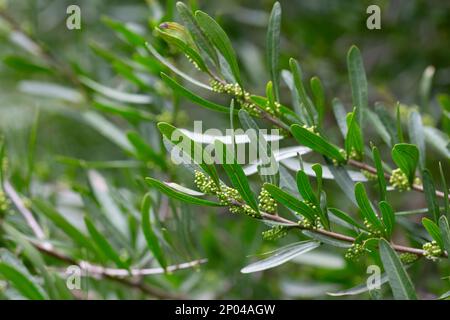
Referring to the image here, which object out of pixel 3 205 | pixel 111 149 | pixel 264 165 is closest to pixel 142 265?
pixel 3 205

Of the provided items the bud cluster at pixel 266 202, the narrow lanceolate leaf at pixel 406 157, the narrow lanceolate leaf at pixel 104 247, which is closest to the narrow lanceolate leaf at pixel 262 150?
the bud cluster at pixel 266 202

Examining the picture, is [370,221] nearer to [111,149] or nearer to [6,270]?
[6,270]

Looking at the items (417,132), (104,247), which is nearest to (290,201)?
(417,132)

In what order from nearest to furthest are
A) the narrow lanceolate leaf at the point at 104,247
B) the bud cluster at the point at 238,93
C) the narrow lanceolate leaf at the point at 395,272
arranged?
the narrow lanceolate leaf at the point at 395,272 → the bud cluster at the point at 238,93 → the narrow lanceolate leaf at the point at 104,247

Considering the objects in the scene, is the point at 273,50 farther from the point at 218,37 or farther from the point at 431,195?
the point at 431,195

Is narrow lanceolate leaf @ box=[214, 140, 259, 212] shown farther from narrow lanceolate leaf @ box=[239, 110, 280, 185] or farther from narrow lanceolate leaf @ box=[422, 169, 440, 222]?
narrow lanceolate leaf @ box=[422, 169, 440, 222]

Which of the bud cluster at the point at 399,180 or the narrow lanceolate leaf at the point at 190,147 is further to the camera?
the bud cluster at the point at 399,180

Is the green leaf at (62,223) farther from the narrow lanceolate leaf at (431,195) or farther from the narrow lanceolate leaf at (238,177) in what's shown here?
the narrow lanceolate leaf at (431,195)

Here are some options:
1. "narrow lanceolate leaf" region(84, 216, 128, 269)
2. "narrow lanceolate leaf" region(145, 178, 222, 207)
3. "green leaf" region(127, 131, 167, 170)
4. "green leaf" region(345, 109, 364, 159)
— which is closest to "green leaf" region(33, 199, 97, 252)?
"narrow lanceolate leaf" region(84, 216, 128, 269)
